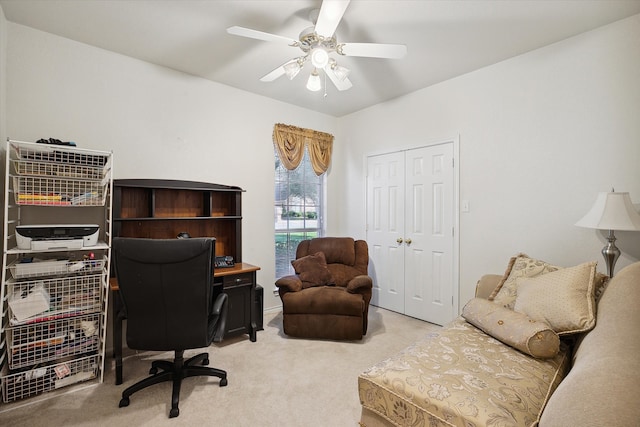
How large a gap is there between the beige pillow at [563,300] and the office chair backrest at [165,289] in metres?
2.02

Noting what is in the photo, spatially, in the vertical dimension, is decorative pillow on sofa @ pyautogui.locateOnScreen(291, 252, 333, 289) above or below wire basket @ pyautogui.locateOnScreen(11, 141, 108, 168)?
below

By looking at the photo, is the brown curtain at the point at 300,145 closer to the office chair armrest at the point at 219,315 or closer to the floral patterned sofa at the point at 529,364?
the office chair armrest at the point at 219,315

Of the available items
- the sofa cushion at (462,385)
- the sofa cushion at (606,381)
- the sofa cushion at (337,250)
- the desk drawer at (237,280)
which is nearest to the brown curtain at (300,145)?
the sofa cushion at (337,250)

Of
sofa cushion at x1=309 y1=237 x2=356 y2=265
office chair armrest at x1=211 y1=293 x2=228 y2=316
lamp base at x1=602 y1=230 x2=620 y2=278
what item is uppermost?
lamp base at x1=602 y1=230 x2=620 y2=278

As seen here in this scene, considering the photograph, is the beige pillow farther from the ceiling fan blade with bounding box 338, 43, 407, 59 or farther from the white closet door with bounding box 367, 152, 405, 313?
the white closet door with bounding box 367, 152, 405, 313

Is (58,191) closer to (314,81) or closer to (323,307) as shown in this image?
(314,81)

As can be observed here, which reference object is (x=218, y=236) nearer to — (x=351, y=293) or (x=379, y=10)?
(x=351, y=293)

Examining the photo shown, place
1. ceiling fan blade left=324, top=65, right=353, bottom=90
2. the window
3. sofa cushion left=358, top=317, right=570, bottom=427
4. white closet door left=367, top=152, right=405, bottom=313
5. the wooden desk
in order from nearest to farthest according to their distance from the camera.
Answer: sofa cushion left=358, top=317, right=570, bottom=427 → ceiling fan blade left=324, top=65, right=353, bottom=90 → the wooden desk → white closet door left=367, top=152, right=405, bottom=313 → the window

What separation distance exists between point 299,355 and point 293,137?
103 inches

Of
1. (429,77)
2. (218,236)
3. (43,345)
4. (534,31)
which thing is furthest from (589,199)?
(43,345)

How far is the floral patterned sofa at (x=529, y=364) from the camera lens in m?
0.99

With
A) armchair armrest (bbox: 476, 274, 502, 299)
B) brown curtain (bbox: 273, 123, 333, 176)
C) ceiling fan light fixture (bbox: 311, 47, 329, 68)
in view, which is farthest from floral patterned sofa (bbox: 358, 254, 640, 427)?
brown curtain (bbox: 273, 123, 333, 176)

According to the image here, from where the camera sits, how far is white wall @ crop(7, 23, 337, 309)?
2436mm

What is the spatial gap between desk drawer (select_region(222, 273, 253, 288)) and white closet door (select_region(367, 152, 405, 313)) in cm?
181
